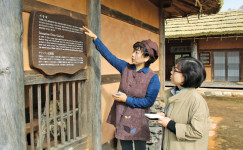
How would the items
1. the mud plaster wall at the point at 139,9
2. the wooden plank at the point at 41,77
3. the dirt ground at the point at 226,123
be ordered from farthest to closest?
1. the dirt ground at the point at 226,123
2. the mud plaster wall at the point at 139,9
3. the wooden plank at the point at 41,77

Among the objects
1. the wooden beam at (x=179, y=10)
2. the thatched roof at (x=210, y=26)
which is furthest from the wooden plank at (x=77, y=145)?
the thatched roof at (x=210, y=26)

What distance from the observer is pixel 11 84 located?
177 cm

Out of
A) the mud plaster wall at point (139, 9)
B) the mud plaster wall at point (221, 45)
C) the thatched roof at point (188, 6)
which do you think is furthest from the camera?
the mud plaster wall at point (221, 45)

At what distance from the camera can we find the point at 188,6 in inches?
227

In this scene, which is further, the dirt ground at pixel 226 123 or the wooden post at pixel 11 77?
the dirt ground at pixel 226 123

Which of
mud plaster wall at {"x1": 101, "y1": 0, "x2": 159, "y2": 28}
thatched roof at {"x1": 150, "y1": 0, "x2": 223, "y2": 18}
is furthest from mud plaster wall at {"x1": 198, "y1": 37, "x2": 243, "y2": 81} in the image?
mud plaster wall at {"x1": 101, "y1": 0, "x2": 159, "y2": 28}

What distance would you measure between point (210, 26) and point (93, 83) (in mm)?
11004

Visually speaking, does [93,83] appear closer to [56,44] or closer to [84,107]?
[84,107]

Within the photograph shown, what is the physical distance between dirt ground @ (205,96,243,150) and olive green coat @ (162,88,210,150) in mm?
3037

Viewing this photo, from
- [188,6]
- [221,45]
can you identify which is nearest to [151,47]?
[188,6]

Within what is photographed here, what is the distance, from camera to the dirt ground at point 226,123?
4.56 metres

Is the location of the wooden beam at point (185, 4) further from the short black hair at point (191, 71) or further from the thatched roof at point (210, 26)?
the thatched roof at point (210, 26)

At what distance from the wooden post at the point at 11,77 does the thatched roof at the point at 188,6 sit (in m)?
4.30

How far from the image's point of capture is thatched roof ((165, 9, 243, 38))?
10.8 m
